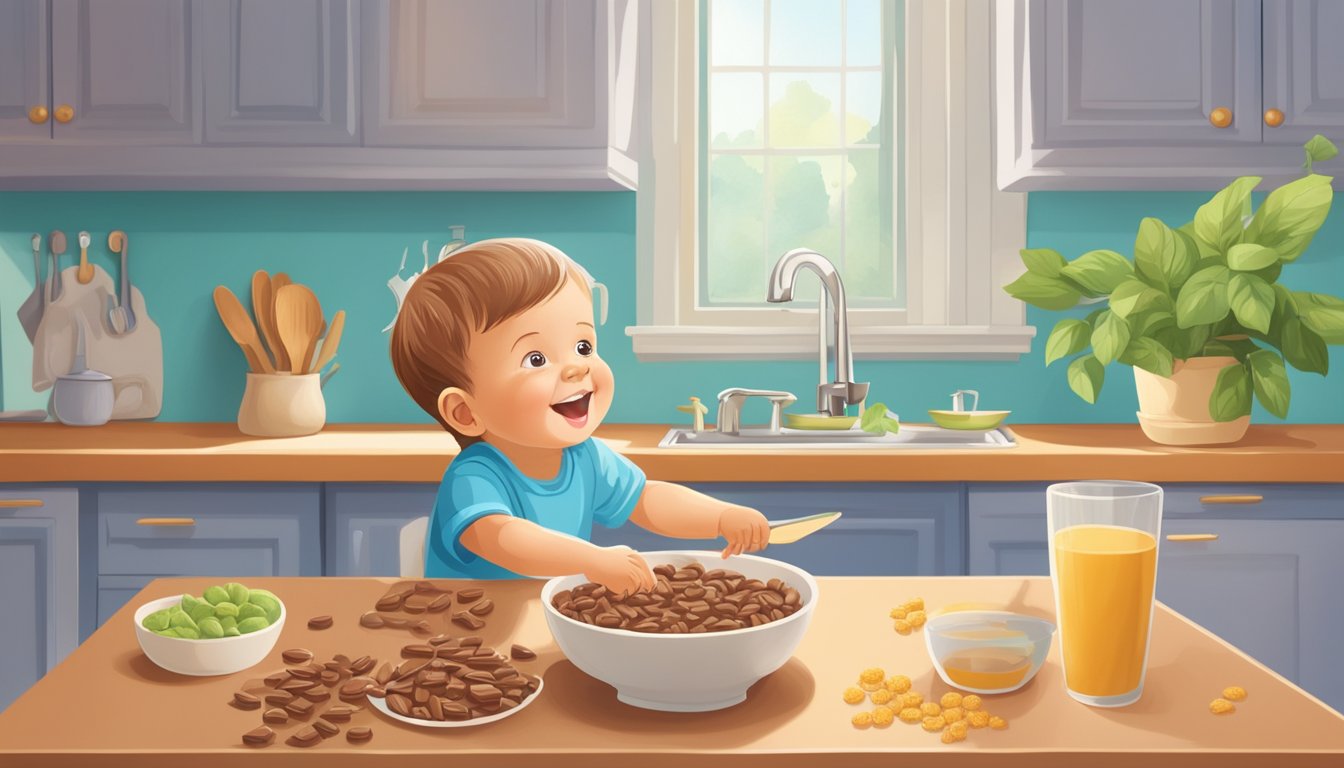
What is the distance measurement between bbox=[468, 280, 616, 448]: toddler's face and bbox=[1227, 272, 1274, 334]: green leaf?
1.48 meters

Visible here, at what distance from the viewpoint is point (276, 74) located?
2.44 metres

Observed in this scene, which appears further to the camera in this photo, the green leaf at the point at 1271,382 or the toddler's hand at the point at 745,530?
the green leaf at the point at 1271,382

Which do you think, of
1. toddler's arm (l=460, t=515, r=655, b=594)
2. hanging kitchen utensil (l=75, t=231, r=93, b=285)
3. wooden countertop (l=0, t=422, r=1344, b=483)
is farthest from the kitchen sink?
hanging kitchen utensil (l=75, t=231, r=93, b=285)

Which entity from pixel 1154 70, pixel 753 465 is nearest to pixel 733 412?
pixel 753 465

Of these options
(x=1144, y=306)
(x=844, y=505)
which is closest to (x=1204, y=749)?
(x=844, y=505)

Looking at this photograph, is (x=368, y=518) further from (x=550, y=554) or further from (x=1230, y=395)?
(x=1230, y=395)

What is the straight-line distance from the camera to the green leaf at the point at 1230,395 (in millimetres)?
2199

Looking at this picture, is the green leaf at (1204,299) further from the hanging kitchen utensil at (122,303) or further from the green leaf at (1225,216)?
the hanging kitchen utensil at (122,303)

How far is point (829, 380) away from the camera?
2723 mm

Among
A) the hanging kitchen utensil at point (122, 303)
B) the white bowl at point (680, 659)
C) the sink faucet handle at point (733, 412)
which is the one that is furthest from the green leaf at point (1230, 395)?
the hanging kitchen utensil at point (122, 303)

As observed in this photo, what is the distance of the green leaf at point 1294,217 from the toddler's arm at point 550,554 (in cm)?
178

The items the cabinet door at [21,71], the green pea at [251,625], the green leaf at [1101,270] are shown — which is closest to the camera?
the green pea at [251,625]

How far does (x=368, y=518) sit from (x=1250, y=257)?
1797 millimetres

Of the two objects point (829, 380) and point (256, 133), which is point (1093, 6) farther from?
point (256, 133)
